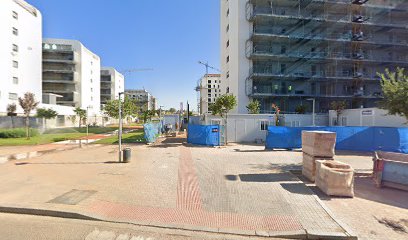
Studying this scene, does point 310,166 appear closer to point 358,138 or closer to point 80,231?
point 80,231

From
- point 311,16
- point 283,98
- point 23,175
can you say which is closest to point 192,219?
point 23,175

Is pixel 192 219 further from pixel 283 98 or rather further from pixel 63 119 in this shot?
pixel 63 119

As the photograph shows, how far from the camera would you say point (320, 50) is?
39188 millimetres

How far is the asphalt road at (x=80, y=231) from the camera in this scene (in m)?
5.12

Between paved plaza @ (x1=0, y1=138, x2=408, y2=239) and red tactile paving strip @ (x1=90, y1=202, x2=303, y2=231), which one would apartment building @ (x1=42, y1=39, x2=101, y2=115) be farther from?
red tactile paving strip @ (x1=90, y1=202, x2=303, y2=231)

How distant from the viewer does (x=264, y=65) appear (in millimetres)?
38594

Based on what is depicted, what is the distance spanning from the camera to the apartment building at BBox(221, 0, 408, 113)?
1474 inches

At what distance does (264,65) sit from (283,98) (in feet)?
22.1

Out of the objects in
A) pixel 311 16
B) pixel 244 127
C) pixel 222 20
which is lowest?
pixel 244 127

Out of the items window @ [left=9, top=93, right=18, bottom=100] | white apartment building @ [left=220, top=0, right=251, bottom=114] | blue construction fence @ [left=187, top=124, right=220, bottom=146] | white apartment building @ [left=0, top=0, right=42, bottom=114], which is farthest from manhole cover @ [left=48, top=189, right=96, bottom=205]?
window @ [left=9, top=93, right=18, bottom=100]

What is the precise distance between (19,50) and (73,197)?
48504mm

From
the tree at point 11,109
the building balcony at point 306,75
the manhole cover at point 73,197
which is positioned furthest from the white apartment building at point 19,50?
the building balcony at point 306,75

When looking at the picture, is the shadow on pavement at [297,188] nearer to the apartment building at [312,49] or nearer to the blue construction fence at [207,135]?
the blue construction fence at [207,135]

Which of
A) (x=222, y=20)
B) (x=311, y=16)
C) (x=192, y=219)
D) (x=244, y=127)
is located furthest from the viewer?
(x=222, y=20)
